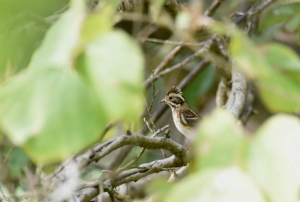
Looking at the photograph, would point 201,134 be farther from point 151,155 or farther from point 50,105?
point 151,155

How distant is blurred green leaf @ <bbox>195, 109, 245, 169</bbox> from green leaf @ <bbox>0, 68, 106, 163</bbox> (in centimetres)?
18

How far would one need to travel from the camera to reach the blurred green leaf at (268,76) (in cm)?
79

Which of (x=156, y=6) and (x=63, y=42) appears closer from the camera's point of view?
(x=63, y=42)

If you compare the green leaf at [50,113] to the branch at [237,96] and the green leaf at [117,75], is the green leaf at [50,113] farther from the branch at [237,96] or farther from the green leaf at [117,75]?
the branch at [237,96]

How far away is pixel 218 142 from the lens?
0.80m

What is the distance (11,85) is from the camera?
0.79m

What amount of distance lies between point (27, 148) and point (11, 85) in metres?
0.12

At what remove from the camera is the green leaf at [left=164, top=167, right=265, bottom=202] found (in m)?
0.74

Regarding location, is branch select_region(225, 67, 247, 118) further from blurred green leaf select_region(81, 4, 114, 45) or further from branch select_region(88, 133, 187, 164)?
blurred green leaf select_region(81, 4, 114, 45)

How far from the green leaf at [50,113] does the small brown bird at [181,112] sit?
3643mm

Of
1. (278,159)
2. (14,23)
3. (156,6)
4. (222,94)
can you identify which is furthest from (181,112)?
(278,159)

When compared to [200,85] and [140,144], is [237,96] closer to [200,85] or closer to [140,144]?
[200,85]

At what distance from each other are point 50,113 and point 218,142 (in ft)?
1.00

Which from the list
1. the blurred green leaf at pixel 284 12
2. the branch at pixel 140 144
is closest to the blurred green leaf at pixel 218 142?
the branch at pixel 140 144
